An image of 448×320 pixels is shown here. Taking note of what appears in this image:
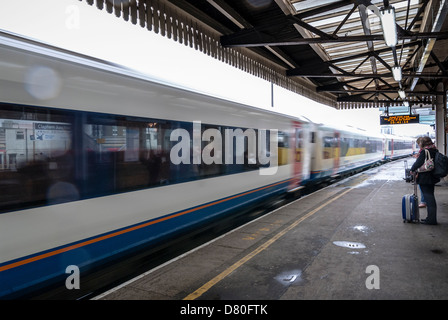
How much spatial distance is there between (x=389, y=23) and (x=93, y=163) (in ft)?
15.9

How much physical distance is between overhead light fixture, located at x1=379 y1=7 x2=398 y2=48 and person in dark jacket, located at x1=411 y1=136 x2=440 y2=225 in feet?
6.37

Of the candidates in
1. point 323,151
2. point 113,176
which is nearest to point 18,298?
point 113,176

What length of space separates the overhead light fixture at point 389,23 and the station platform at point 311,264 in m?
3.34

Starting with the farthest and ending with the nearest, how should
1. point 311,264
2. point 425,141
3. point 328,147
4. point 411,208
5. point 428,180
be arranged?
point 328,147, point 411,208, point 425,141, point 428,180, point 311,264

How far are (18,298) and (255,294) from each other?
7.51 ft

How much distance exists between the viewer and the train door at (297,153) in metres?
9.72

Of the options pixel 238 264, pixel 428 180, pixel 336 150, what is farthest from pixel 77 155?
pixel 336 150

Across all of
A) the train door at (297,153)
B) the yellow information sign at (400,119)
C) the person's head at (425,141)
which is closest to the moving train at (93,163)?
the person's head at (425,141)

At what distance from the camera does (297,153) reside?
393 inches

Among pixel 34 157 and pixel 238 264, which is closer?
pixel 34 157

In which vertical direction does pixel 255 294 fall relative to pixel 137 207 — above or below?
below

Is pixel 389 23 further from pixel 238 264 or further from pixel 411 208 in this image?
pixel 238 264
